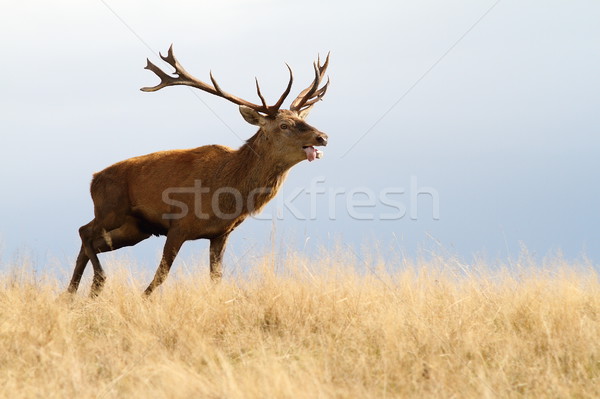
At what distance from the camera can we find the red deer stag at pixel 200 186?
8.91 m

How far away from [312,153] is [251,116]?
37.4 inches

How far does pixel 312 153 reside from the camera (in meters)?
8.77

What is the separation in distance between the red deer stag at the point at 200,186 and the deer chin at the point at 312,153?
0.01 meters

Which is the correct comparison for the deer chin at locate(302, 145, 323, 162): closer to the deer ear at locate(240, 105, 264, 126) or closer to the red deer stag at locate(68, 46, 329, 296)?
the red deer stag at locate(68, 46, 329, 296)

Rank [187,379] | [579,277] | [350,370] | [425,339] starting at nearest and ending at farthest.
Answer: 1. [187,379]
2. [350,370]
3. [425,339]
4. [579,277]

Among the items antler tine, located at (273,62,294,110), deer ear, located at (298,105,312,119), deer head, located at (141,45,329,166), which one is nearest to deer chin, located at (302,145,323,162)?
deer head, located at (141,45,329,166)

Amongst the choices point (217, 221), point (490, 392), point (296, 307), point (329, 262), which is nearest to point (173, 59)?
point (217, 221)

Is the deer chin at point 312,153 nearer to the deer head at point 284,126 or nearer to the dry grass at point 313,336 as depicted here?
the deer head at point 284,126

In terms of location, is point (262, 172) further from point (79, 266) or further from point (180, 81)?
point (79, 266)

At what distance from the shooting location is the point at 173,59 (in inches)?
393

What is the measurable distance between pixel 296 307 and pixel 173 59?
14.2 feet

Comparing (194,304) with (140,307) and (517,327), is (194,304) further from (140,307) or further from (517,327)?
(517,327)

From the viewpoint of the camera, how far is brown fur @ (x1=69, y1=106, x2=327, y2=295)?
8.91 m

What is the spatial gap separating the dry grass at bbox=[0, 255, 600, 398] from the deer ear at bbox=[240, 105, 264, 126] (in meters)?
1.82
